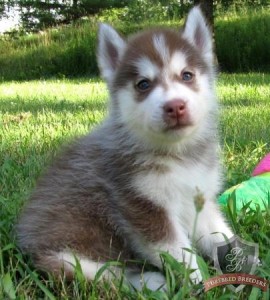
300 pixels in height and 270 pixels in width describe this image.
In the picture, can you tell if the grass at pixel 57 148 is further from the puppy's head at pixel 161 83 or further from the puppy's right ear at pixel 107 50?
the puppy's right ear at pixel 107 50

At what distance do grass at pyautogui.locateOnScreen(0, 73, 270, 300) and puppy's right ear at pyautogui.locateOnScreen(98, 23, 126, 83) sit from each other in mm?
986

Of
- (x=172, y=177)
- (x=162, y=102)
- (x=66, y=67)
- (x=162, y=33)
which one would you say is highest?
(x=162, y=33)

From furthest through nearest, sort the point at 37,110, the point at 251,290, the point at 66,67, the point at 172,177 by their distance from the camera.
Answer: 1. the point at 66,67
2. the point at 37,110
3. the point at 172,177
4. the point at 251,290

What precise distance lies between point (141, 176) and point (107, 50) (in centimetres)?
88

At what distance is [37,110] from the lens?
24.5 ft

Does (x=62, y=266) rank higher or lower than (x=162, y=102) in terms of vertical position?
lower

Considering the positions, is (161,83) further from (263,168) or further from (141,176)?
(263,168)

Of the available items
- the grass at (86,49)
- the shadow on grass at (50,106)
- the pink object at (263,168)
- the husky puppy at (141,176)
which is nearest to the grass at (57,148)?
the shadow on grass at (50,106)

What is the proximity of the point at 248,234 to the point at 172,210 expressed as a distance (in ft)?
1.87

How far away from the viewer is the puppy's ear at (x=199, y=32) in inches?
121

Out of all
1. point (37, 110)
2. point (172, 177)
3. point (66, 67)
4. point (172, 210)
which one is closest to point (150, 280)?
point (172, 210)

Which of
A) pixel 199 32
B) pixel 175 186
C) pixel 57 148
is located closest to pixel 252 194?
pixel 175 186

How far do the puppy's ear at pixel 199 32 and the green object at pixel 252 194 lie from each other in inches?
32.7

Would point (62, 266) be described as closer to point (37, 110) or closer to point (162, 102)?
point (162, 102)
